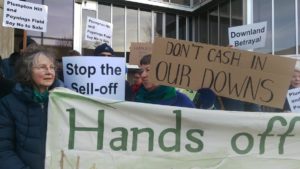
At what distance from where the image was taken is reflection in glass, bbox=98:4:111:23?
1033cm

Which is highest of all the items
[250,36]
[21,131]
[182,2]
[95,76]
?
[182,2]

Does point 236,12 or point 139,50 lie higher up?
point 236,12

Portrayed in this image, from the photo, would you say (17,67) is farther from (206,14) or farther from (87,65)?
(206,14)

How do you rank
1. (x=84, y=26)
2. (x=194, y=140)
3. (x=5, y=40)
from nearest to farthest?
(x=194, y=140) < (x=5, y=40) < (x=84, y=26)

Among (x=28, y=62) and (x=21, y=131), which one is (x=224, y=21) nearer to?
(x=28, y=62)

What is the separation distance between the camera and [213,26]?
37.5ft

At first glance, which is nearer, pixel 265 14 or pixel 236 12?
pixel 265 14

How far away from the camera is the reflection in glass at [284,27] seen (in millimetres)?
9005

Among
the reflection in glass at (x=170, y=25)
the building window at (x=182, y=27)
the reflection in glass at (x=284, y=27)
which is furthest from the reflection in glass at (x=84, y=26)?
the reflection in glass at (x=284, y=27)

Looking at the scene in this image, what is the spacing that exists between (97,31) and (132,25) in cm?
601

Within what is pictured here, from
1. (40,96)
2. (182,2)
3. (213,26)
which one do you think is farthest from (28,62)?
(182,2)

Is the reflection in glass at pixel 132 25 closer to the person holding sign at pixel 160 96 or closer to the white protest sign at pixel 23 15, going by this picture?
the white protest sign at pixel 23 15

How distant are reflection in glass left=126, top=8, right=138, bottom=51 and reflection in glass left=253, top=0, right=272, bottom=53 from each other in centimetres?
242

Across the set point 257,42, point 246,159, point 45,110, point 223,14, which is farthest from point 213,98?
point 223,14
